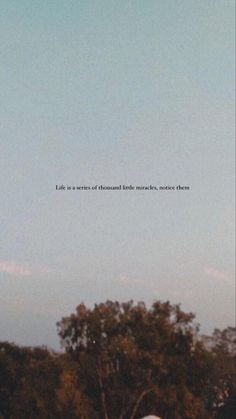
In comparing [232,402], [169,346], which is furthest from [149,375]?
[232,402]

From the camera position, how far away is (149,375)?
3045cm

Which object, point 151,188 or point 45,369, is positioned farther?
point 45,369

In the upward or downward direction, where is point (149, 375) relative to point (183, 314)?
downward

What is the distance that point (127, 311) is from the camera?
31.8m

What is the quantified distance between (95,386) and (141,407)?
3.23 m

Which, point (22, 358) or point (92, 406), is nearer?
point (92, 406)

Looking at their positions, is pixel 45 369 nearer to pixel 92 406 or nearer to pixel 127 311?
pixel 92 406

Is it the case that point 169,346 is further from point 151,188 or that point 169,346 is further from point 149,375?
point 151,188

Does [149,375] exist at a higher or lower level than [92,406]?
higher

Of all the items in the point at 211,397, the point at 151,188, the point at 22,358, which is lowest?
the point at 211,397

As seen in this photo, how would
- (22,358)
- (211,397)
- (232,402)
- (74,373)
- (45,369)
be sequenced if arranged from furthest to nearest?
(211,397) → (22,358) → (232,402) → (45,369) → (74,373)

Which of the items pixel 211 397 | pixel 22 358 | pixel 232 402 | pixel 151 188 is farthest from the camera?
pixel 211 397

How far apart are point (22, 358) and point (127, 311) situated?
2889 centimetres

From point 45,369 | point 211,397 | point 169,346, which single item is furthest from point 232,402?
point 45,369
